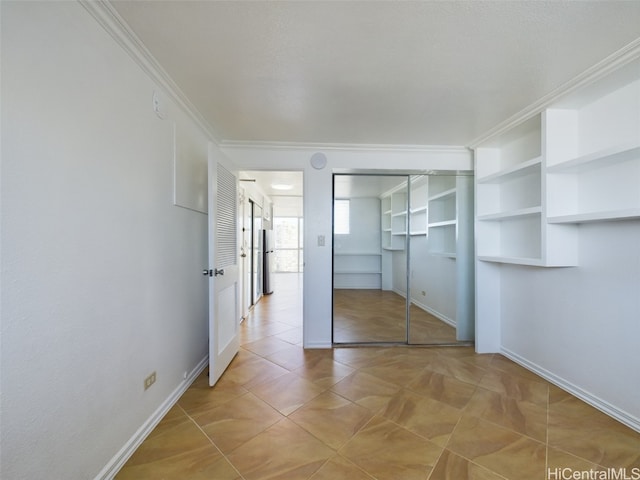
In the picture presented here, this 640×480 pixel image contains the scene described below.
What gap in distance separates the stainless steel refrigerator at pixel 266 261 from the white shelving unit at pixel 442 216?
3.55 metres

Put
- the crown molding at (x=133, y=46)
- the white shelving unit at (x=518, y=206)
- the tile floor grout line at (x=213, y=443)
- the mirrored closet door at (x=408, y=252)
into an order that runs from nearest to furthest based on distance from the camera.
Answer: the crown molding at (x=133, y=46), the tile floor grout line at (x=213, y=443), the white shelving unit at (x=518, y=206), the mirrored closet door at (x=408, y=252)

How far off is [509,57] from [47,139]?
2312 millimetres

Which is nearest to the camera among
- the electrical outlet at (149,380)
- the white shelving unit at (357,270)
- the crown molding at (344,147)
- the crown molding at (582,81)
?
the crown molding at (582,81)

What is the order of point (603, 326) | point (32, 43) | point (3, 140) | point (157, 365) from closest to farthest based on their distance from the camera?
point (3, 140), point (32, 43), point (157, 365), point (603, 326)

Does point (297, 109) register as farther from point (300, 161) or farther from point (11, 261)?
point (11, 261)

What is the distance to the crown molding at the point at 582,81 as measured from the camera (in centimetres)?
149

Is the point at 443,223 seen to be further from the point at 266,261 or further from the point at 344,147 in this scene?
the point at 266,261

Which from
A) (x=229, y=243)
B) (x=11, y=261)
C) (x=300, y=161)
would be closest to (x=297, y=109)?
(x=300, y=161)

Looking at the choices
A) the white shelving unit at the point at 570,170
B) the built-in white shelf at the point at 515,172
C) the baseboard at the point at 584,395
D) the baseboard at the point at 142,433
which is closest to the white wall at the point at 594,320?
the baseboard at the point at 584,395

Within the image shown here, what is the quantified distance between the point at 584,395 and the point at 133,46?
375cm

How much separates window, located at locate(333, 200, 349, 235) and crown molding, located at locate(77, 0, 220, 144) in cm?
177

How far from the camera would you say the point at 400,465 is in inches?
55.8

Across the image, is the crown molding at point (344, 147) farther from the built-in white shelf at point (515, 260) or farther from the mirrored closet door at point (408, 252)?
the built-in white shelf at point (515, 260)

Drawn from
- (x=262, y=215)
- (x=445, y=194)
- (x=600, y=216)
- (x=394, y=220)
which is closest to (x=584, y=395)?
(x=600, y=216)
